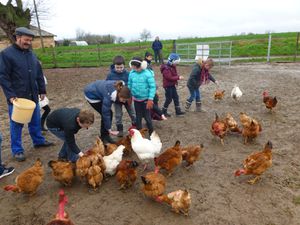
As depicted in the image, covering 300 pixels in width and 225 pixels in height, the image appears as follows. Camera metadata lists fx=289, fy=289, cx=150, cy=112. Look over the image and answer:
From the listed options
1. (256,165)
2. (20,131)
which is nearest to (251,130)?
(256,165)

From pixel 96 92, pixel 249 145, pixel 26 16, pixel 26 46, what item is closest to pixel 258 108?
pixel 249 145

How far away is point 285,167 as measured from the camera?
175 inches

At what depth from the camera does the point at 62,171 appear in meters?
3.94

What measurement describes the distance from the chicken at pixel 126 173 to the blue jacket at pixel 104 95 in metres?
0.97

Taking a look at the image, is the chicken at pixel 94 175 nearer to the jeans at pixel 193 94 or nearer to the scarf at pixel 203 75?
the jeans at pixel 193 94

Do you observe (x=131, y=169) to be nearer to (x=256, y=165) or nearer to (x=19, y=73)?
(x=256, y=165)

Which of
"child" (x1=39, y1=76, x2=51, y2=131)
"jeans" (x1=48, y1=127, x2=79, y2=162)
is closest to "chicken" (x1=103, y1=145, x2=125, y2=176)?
"jeans" (x1=48, y1=127, x2=79, y2=162)

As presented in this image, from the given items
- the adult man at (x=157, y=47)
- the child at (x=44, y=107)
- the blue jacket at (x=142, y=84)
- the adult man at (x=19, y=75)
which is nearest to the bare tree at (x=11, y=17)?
the adult man at (x=157, y=47)

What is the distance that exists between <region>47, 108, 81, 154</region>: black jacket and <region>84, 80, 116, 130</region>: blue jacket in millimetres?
532

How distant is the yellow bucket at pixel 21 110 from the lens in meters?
4.50

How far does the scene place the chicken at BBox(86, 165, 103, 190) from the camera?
3867mm

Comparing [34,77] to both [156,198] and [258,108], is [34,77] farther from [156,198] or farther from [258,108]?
[258,108]

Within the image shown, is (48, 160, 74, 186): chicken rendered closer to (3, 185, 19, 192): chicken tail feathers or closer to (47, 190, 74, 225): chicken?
(3, 185, 19, 192): chicken tail feathers

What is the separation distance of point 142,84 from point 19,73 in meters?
2.09
